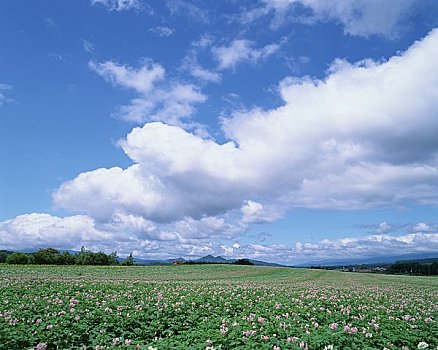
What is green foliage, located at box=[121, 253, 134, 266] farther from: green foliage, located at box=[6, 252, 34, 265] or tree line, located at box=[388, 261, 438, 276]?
tree line, located at box=[388, 261, 438, 276]

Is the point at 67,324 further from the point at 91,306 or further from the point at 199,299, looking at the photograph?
the point at 199,299

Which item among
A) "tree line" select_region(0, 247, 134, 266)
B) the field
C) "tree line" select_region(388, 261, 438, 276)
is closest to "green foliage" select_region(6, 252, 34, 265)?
"tree line" select_region(0, 247, 134, 266)

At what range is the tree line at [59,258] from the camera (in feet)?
295

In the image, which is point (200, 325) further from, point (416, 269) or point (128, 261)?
point (416, 269)

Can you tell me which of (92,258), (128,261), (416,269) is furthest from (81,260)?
(416,269)

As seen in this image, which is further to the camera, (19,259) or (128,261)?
(128,261)

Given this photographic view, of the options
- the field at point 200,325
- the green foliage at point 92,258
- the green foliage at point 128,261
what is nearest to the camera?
the field at point 200,325

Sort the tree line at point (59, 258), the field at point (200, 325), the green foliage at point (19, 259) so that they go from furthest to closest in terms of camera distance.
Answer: the tree line at point (59, 258), the green foliage at point (19, 259), the field at point (200, 325)

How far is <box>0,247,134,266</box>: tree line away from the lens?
89.9 m

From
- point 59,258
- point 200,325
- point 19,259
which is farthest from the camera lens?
point 59,258

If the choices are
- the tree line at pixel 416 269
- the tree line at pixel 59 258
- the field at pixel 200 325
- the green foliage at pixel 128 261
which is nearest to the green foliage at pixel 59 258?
the tree line at pixel 59 258

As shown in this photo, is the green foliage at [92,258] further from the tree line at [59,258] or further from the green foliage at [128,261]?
the green foliage at [128,261]

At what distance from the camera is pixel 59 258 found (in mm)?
96312

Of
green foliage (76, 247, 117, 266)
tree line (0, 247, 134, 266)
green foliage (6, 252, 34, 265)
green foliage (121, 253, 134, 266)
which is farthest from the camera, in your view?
green foliage (121, 253, 134, 266)
